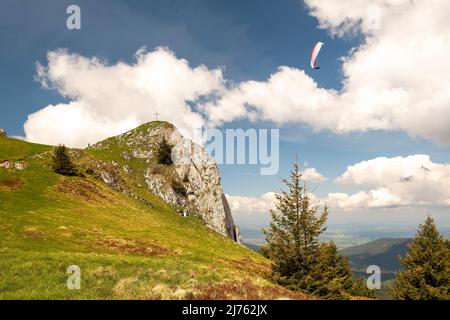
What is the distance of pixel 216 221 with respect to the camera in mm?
94750

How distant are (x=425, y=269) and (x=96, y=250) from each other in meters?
33.7

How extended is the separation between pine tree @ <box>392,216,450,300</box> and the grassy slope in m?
15.1

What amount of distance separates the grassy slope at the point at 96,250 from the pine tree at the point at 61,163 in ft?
4.74

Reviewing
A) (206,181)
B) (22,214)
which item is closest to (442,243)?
(22,214)

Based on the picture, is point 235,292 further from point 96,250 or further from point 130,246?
point 130,246

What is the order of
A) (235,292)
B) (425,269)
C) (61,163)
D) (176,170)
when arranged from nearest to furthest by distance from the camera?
(235,292) → (425,269) → (61,163) → (176,170)

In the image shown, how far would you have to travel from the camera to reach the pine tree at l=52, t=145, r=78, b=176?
2181 inches

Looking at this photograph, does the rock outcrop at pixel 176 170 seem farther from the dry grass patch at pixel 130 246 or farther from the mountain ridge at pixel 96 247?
the dry grass patch at pixel 130 246

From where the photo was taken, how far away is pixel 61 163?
55531 millimetres

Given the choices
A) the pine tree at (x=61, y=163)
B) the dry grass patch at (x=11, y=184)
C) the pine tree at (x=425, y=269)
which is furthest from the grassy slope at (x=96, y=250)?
the pine tree at (x=425, y=269)

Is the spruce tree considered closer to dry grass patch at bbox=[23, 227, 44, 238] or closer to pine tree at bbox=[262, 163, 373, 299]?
pine tree at bbox=[262, 163, 373, 299]

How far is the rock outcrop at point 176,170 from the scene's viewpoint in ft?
294

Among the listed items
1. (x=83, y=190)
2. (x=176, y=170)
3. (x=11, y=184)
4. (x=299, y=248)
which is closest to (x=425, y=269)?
(x=299, y=248)
